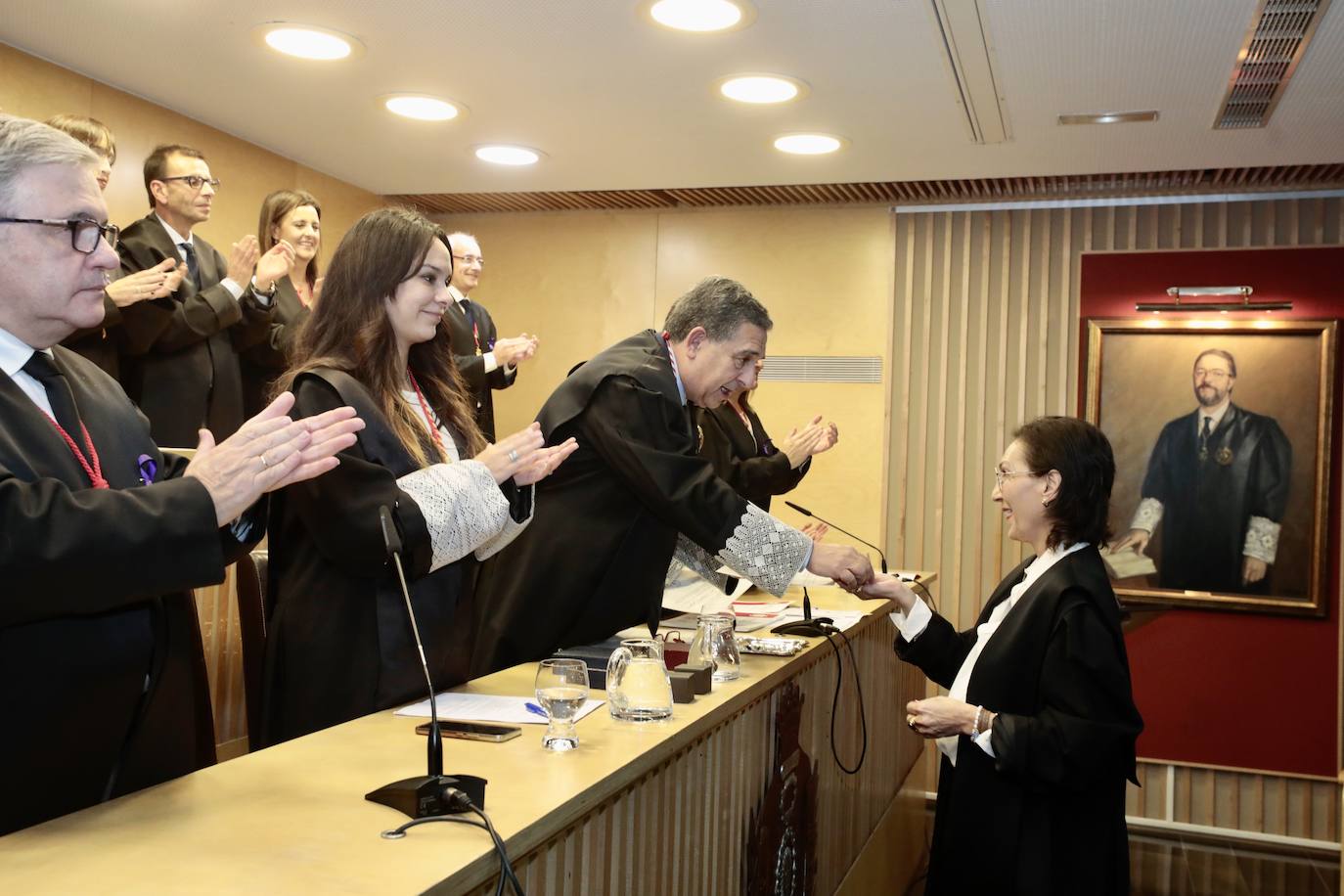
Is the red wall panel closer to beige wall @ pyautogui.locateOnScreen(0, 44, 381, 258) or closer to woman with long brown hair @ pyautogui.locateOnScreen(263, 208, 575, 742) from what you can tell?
beige wall @ pyautogui.locateOnScreen(0, 44, 381, 258)

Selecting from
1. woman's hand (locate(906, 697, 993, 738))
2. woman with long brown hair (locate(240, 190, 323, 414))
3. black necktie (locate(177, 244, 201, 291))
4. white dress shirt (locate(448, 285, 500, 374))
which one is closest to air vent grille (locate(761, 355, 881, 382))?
white dress shirt (locate(448, 285, 500, 374))

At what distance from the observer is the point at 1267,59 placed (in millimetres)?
4094

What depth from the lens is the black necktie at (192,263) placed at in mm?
4391

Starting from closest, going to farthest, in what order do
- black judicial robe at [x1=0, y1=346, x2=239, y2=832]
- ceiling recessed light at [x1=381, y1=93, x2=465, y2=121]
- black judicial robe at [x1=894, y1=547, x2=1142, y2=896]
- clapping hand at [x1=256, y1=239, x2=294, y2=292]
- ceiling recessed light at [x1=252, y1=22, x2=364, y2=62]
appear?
1. black judicial robe at [x1=0, y1=346, x2=239, y2=832]
2. black judicial robe at [x1=894, y1=547, x2=1142, y2=896]
3. ceiling recessed light at [x1=252, y1=22, x2=364, y2=62]
4. clapping hand at [x1=256, y1=239, x2=294, y2=292]
5. ceiling recessed light at [x1=381, y1=93, x2=465, y2=121]

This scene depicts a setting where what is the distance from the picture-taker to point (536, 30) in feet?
13.3

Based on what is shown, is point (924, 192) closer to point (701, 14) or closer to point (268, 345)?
point (701, 14)

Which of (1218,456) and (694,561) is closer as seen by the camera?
(694,561)

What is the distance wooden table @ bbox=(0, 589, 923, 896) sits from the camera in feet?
3.81

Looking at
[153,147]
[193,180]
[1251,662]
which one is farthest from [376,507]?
[1251,662]

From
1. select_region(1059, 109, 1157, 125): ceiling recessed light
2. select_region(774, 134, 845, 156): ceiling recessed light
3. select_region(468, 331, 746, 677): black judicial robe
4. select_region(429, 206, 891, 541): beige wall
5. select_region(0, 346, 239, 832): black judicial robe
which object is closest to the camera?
select_region(0, 346, 239, 832): black judicial robe

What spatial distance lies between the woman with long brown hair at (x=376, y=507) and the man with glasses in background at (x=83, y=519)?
1.06 feet

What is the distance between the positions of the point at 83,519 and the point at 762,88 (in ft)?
12.3

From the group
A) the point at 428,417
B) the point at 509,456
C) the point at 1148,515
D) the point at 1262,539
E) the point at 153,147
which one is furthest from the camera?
the point at 1148,515

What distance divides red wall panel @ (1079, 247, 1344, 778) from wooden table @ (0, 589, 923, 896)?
3827 mm
